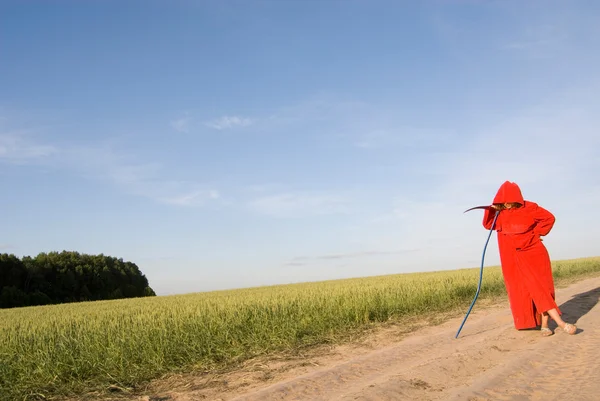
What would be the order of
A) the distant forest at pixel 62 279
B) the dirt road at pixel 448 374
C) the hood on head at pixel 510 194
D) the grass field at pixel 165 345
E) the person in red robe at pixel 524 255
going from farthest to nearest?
the distant forest at pixel 62 279 → the hood on head at pixel 510 194 → the person in red robe at pixel 524 255 → the grass field at pixel 165 345 → the dirt road at pixel 448 374

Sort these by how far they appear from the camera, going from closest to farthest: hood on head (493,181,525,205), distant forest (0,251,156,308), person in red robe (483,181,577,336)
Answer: person in red robe (483,181,577,336) → hood on head (493,181,525,205) → distant forest (0,251,156,308)

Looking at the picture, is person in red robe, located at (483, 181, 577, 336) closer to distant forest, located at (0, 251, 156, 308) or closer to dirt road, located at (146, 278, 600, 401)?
dirt road, located at (146, 278, 600, 401)

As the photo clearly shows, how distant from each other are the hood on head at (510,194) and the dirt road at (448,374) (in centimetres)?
205

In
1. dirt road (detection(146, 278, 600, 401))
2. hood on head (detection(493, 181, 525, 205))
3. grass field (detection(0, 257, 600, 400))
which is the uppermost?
hood on head (detection(493, 181, 525, 205))

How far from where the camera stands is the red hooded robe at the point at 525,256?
725 cm

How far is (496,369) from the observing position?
4.98 metres

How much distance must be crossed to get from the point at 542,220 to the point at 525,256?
0.63 metres

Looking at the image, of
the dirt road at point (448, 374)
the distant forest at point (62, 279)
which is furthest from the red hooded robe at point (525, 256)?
the distant forest at point (62, 279)

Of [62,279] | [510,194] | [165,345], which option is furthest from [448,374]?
[62,279]

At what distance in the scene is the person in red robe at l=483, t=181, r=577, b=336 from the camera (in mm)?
7234

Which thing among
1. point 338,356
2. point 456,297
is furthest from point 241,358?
point 456,297

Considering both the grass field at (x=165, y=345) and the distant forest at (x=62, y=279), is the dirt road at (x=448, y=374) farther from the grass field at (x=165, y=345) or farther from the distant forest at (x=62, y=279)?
the distant forest at (x=62, y=279)

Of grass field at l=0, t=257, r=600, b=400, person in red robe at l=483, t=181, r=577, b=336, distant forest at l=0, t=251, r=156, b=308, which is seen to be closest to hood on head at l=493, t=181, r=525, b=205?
person in red robe at l=483, t=181, r=577, b=336

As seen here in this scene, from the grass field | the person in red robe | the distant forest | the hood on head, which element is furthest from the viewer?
the distant forest
